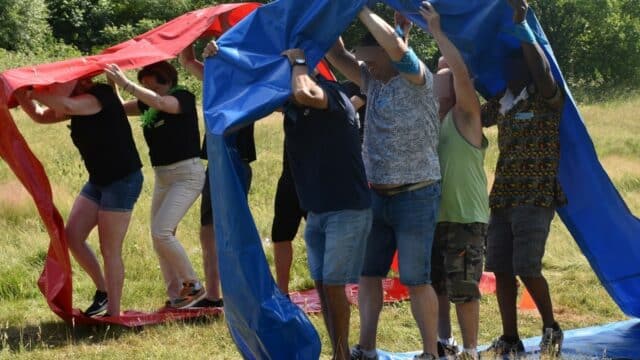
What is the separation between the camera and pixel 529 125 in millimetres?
4785

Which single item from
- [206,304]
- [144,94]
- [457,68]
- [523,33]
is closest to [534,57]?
[523,33]


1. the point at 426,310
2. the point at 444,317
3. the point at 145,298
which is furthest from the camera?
the point at 145,298

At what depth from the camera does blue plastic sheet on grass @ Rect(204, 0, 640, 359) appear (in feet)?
13.6

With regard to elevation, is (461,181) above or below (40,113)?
below

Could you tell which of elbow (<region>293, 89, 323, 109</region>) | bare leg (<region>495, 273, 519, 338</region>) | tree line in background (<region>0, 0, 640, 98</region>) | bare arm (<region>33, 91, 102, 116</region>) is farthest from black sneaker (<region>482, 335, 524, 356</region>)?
tree line in background (<region>0, 0, 640, 98</region>)

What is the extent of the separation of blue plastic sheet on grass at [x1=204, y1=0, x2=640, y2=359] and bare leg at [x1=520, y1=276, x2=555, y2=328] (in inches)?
24.2

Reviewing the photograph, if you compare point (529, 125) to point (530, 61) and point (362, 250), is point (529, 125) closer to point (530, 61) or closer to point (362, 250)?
point (530, 61)

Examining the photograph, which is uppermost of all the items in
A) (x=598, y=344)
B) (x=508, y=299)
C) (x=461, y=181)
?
(x=461, y=181)

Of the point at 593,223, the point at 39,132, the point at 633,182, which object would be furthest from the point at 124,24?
the point at 593,223

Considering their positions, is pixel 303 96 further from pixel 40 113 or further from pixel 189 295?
pixel 189 295

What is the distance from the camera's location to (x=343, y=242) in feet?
14.1

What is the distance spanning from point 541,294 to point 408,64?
1528 millimetres

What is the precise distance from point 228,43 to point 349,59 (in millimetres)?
689

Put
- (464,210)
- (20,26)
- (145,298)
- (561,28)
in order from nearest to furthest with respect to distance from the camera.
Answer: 1. (464,210)
2. (145,298)
3. (20,26)
4. (561,28)
